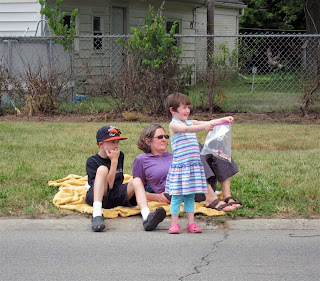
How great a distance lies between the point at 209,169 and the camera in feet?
20.3

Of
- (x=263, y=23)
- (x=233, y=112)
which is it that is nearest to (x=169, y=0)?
(x=233, y=112)

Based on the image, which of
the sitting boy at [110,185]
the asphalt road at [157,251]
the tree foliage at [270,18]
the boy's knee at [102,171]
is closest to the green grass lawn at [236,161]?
the asphalt road at [157,251]

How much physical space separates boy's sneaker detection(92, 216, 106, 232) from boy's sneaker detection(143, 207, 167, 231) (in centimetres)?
41

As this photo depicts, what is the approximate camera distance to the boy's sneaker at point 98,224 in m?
5.48

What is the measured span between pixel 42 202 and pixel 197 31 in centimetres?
1828

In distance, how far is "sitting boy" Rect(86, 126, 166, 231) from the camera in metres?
5.64

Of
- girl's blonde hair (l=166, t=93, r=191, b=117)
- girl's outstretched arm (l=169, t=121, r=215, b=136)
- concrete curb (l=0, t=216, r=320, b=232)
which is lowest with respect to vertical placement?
concrete curb (l=0, t=216, r=320, b=232)

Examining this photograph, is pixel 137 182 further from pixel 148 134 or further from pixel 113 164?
pixel 148 134

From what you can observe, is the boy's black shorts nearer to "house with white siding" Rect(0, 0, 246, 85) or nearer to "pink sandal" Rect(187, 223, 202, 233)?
"pink sandal" Rect(187, 223, 202, 233)

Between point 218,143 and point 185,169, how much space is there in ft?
1.82

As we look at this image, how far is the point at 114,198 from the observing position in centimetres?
607

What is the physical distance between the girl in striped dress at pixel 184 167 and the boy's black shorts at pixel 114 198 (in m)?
0.69

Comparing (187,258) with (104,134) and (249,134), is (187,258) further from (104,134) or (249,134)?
(249,134)

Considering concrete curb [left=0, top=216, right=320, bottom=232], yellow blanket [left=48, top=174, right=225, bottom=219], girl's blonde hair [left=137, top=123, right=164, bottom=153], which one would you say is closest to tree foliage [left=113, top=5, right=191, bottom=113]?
yellow blanket [left=48, top=174, right=225, bottom=219]
